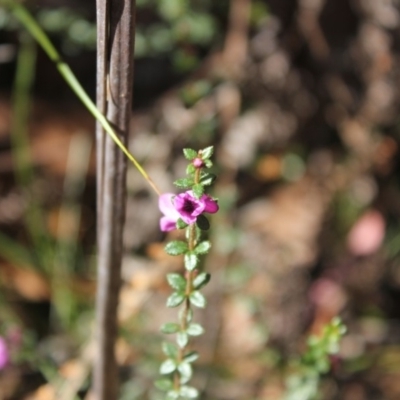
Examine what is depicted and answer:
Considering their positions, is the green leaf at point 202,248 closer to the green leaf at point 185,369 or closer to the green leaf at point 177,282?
the green leaf at point 177,282

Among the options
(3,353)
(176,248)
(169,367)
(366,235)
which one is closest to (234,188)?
(366,235)

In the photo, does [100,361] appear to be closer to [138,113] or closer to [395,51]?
[138,113]

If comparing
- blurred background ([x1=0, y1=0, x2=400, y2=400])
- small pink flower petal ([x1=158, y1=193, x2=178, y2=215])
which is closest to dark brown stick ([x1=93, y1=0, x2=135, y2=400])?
small pink flower petal ([x1=158, y1=193, x2=178, y2=215])

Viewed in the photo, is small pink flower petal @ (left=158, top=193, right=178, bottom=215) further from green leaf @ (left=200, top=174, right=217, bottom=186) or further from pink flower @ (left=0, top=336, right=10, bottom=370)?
pink flower @ (left=0, top=336, right=10, bottom=370)

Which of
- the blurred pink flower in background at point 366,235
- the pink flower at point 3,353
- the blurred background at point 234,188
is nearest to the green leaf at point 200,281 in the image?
the pink flower at point 3,353

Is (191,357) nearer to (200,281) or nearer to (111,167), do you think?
(200,281)
